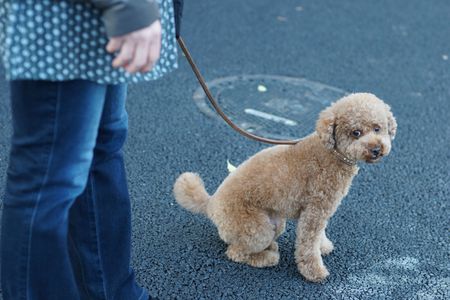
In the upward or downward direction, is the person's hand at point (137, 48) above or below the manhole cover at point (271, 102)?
above

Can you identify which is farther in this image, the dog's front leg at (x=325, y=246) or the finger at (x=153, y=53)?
the dog's front leg at (x=325, y=246)

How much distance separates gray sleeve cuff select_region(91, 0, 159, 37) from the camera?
1411 mm

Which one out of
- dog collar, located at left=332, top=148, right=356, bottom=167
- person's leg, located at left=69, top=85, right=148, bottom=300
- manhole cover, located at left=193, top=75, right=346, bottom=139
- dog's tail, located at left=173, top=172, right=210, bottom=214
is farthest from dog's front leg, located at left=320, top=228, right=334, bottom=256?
manhole cover, located at left=193, top=75, right=346, bottom=139

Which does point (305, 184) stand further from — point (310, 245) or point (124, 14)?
point (124, 14)

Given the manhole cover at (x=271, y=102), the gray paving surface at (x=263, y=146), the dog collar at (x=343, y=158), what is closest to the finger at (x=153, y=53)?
the dog collar at (x=343, y=158)

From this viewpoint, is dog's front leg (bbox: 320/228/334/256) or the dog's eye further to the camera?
dog's front leg (bbox: 320/228/334/256)

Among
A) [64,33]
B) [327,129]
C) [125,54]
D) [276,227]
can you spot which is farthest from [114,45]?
[276,227]

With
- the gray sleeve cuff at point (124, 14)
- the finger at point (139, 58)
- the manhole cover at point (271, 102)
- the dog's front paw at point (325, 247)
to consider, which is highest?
the gray sleeve cuff at point (124, 14)

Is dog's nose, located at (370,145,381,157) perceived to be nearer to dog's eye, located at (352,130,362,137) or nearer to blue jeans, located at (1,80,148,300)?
dog's eye, located at (352,130,362,137)

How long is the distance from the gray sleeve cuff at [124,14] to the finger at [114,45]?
0.02 meters

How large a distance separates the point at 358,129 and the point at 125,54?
3.83 feet

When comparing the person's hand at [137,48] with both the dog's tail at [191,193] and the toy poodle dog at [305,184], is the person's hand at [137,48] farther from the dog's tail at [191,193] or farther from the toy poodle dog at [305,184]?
the dog's tail at [191,193]

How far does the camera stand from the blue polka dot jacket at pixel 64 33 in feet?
4.70

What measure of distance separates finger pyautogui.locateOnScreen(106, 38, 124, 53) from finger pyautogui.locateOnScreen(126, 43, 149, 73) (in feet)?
0.15
